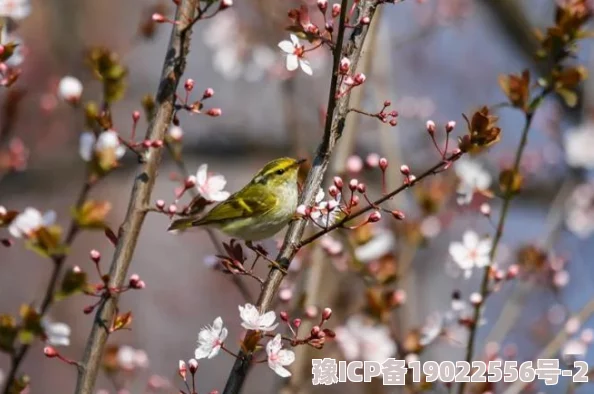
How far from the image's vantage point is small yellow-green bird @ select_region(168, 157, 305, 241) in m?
3.01

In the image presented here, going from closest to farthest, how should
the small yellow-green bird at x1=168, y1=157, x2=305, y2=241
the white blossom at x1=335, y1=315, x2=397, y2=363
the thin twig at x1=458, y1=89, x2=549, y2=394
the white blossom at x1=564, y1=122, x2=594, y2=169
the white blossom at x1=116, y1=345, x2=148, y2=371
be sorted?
the thin twig at x1=458, y1=89, x2=549, y2=394 < the small yellow-green bird at x1=168, y1=157, x2=305, y2=241 < the white blossom at x1=116, y1=345, x2=148, y2=371 < the white blossom at x1=335, y1=315, x2=397, y2=363 < the white blossom at x1=564, y1=122, x2=594, y2=169

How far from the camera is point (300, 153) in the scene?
4.19 meters

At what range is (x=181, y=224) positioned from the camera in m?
2.84

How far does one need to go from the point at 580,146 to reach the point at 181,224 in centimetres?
321

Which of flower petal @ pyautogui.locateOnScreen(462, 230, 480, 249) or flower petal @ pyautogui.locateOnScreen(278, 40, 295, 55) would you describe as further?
flower petal @ pyautogui.locateOnScreen(462, 230, 480, 249)

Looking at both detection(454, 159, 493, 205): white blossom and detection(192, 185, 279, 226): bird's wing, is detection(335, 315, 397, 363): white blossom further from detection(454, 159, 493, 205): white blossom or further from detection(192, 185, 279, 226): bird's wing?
detection(192, 185, 279, 226): bird's wing

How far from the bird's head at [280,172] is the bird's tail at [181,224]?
0.32 m

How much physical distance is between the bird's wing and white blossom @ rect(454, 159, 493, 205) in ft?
2.04

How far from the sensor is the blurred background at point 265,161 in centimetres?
423

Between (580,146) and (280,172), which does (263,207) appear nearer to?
(280,172)

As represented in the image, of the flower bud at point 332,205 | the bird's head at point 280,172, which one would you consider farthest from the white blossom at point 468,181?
the flower bud at point 332,205

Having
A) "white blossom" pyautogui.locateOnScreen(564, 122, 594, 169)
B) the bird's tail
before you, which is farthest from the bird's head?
"white blossom" pyautogui.locateOnScreen(564, 122, 594, 169)

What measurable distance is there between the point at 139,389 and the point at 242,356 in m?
3.51

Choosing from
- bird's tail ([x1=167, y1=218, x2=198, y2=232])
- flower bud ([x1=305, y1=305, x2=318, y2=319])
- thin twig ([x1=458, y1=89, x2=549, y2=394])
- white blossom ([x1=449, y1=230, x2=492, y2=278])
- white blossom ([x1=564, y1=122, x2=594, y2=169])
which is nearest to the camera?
bird's tail ([x1=167, y1=218, x2=198, y2=232])
